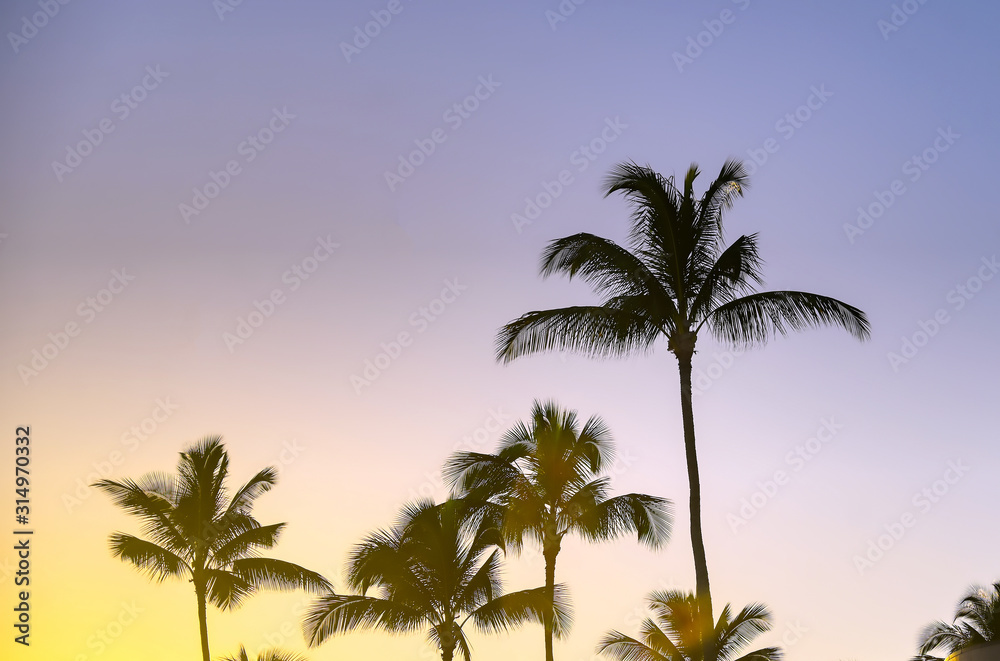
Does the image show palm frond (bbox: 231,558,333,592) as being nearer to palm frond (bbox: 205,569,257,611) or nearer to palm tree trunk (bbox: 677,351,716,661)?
palm frond (bbox: 205,569,257,611)

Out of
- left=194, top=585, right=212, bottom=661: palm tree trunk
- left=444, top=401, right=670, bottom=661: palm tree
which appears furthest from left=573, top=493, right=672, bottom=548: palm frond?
left=194, top=585, right=212, bottom=661: palm tree trunk

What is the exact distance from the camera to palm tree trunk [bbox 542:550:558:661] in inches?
1087

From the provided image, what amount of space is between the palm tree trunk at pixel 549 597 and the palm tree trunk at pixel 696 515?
867 cm

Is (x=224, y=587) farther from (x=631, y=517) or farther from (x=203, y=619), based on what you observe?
(x=631, y=517)

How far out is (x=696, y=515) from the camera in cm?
1992

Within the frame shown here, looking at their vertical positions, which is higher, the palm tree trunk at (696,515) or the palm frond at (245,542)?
the palm frond at (245,542)

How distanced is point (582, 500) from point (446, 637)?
5667mm

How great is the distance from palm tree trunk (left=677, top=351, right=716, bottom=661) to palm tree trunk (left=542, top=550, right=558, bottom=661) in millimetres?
8671

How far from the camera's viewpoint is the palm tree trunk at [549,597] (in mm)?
27609

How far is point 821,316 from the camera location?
794 inches

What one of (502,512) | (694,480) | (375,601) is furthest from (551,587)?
(694,480)

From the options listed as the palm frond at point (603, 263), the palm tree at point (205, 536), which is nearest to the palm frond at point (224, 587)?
the palm tree at point (205, 536)

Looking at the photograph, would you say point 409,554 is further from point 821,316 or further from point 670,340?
point 821,316

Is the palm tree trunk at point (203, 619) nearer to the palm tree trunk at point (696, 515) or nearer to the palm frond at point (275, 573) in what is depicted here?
the palm frond at point (275, 573)
